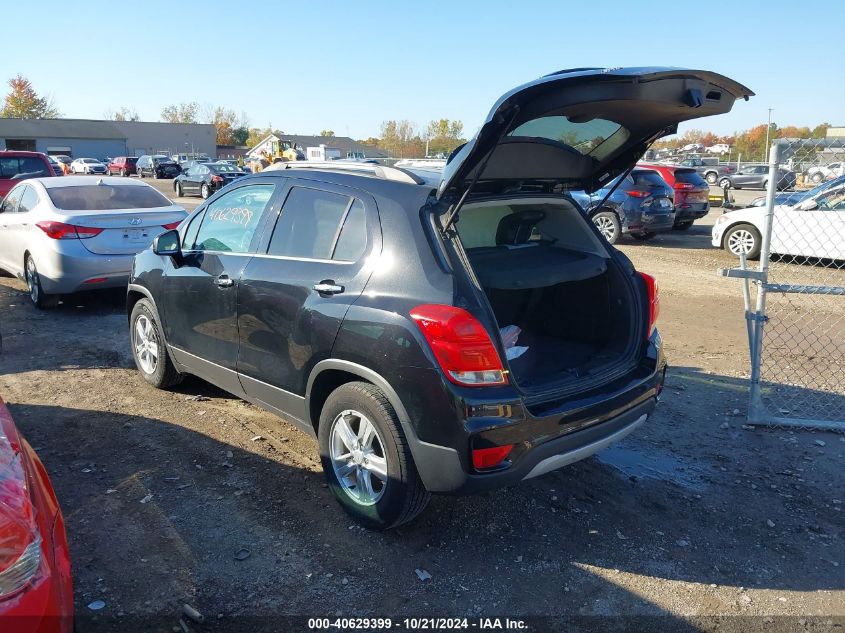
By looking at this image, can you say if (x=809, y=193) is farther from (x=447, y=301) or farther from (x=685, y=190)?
(x=447, y=301)

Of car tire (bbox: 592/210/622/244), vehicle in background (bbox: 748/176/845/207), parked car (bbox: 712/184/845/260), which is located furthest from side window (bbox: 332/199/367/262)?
car tire (bbox: 592/210/622/244)

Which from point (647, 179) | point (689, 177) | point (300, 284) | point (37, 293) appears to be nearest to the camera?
point (300, 284)

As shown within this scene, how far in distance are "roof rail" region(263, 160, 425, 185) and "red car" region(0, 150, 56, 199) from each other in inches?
521

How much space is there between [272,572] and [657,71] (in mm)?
2892

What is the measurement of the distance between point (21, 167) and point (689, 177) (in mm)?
15106

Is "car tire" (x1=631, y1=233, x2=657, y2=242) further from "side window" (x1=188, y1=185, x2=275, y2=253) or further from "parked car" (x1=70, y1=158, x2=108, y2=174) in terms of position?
"parked car" (x1=70, y1=158, x2=108, y2=174)

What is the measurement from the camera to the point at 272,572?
328 centimetres

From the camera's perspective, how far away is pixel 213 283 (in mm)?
4527

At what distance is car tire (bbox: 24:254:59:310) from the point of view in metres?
8.11

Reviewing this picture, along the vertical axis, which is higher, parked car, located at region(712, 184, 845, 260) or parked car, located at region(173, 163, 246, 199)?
parked car, located at region(173, 163, 246, 199)

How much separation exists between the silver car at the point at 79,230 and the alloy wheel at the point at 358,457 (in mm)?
5232

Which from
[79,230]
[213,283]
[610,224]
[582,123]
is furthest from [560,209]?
[610,224]

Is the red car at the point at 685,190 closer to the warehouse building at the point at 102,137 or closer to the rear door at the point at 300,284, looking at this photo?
the rear door at the point at 300,284

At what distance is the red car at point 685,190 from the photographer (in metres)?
15.7
